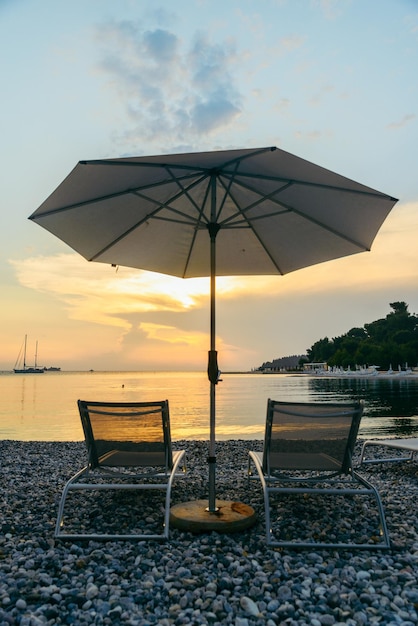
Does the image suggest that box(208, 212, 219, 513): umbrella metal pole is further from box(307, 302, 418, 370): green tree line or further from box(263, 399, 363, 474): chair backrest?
box(307, 302, 418, 370): green tree line

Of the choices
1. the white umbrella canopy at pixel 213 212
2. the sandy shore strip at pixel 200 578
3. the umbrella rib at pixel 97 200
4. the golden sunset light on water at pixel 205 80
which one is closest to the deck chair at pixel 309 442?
the sandy shore strip at pixel 200 578

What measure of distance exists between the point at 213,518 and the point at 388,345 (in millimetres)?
87065

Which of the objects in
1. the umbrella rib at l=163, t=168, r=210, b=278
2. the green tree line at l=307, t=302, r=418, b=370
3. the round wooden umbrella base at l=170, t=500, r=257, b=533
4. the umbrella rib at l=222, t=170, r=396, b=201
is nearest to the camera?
the round wooden umbrella base at l=170, t=500, r=257, b=533

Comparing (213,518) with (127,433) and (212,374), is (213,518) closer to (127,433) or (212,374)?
(127,433)

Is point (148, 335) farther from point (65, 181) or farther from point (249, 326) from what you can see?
point (65, 181)

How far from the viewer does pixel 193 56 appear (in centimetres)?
798

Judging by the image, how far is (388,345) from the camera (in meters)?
84.3

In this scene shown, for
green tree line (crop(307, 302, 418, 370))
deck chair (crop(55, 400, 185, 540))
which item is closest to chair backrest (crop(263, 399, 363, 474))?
deck chair (crop(55, 400, 185, 540))

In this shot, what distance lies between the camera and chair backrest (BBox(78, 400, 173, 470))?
147 inches

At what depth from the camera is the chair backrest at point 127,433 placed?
12.2 ft

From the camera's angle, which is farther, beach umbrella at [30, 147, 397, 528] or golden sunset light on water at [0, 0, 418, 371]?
golden sunset light on water at [0, 0, 418, 371]

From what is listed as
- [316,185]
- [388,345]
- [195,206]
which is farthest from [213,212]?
[388,345]

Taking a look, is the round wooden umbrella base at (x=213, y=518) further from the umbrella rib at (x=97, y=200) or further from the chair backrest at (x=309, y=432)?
the umbrella rib at (x=97, y=200)

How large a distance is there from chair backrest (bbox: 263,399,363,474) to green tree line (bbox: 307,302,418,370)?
82756 millimetres
